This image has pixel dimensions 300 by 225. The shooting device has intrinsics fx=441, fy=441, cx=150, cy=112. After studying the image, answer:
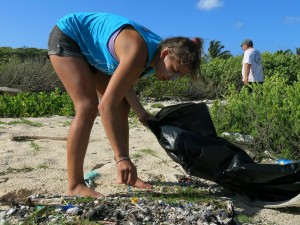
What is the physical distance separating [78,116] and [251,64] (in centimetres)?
551

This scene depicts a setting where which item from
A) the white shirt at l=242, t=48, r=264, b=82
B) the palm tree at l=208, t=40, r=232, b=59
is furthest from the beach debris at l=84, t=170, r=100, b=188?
the palm tree at l=208, t=40, r=232, b=59

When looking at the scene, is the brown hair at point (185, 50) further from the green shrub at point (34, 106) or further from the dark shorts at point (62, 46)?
the green shrub at point (34, 106)

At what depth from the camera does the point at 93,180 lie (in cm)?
336

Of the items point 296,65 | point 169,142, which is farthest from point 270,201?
point 296,65

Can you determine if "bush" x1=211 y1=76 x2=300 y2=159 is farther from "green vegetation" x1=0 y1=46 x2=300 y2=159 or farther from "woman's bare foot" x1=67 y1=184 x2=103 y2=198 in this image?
"woman's bare foot" x1=67 y1=184 x2=103 y2=198

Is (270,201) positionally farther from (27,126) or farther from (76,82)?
(27,126)

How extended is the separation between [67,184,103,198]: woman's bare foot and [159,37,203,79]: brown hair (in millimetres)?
951

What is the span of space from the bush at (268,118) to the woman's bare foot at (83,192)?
1.78 meters

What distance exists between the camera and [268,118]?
396 cm

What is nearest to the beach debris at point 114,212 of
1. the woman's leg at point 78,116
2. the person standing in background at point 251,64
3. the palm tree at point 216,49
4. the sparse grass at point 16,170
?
the woman's leg at point 78,116

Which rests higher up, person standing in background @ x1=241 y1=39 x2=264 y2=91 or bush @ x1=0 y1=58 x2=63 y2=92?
person standing in background @ x1=241 y1=39 x2=264 y2=91

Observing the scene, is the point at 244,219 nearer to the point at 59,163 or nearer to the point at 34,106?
the point at 59,163

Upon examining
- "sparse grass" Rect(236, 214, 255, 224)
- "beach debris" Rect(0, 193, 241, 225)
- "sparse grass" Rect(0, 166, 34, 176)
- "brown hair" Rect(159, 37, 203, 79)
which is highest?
"brown hair" Rect(159, 37, 203, 79)

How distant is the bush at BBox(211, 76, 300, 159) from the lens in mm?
3893
